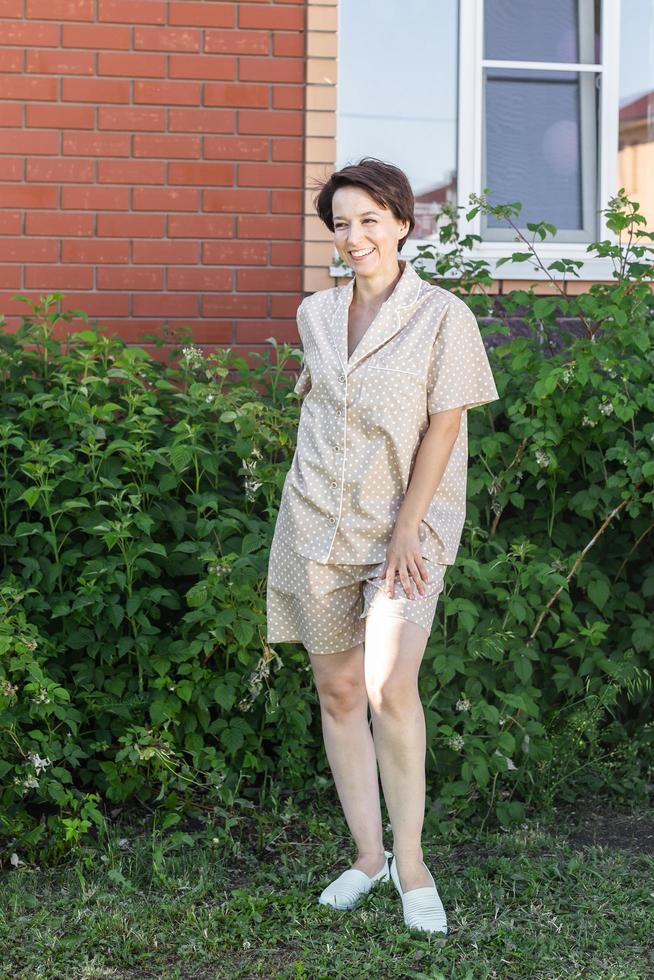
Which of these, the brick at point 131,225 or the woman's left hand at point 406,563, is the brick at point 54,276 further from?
the woman's left hand at point 406,563

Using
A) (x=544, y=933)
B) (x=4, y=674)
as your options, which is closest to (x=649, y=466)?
(x=544, y=933)

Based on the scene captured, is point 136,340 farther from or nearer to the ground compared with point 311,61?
nearer to the ground

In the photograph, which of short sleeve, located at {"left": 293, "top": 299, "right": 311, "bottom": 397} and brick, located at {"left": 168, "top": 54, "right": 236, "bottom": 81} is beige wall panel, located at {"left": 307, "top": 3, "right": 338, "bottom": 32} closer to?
brick, located at {"left": 168, "top": 54, "right": 236, "bottom": 81}

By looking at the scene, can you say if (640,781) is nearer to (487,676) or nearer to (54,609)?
(487,676)

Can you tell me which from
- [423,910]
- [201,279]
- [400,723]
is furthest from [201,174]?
[423,910]

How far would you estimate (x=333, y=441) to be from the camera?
10.1ft

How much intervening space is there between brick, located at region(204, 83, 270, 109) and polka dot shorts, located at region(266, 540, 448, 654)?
8.49 ft

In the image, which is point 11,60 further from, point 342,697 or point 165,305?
point 342,697

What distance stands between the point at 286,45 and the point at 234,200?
0.70m

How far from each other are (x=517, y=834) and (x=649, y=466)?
1306 mm

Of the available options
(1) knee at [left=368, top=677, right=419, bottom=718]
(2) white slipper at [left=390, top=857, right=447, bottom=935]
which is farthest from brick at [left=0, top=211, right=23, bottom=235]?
(2) white slipper at [left=390, top=857, right=447, bottom=935]

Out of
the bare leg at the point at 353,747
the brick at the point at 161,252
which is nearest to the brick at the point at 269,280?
the brick at the point at 161,252

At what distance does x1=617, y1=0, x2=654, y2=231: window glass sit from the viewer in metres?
5.56

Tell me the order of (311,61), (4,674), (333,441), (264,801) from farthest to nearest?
(311,61) → (264,801) → (4,674) → (333,441)
